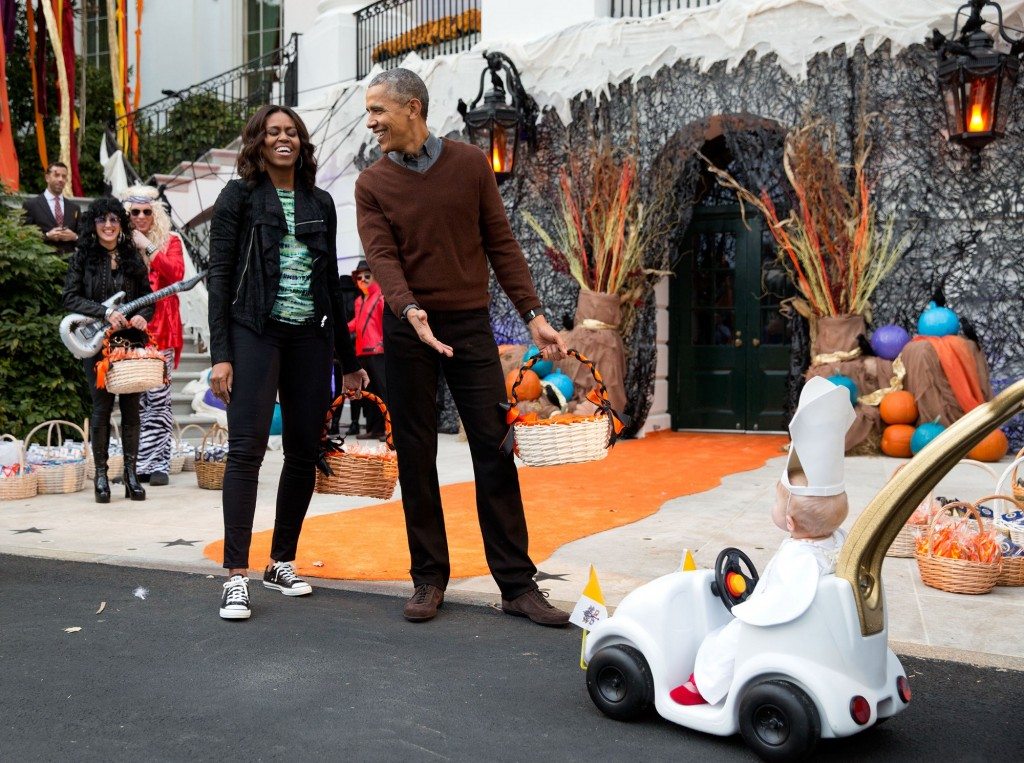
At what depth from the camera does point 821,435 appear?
7.39 ft

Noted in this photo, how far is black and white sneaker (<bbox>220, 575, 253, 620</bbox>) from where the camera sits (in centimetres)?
335

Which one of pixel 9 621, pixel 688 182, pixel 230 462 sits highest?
pixel 688 182

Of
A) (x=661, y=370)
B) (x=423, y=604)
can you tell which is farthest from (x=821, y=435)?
(x=661, y=370)

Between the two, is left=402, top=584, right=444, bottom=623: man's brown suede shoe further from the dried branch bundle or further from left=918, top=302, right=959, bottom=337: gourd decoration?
the dried branch bundle

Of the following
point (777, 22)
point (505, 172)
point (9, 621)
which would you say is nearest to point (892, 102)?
point (777, 22)

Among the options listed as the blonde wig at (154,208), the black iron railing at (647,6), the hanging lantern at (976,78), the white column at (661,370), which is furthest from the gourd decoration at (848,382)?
the blonde wig at (154,208)

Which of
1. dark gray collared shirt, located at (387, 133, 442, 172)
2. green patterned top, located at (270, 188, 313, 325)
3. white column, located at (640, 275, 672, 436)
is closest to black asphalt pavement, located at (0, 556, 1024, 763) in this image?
green patterned top, located at (270, 188, 313, 325)

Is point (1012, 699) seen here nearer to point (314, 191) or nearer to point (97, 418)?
point (314, 191)

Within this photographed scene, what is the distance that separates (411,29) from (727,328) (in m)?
5.19

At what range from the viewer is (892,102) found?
8.27 meters

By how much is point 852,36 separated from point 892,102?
2.09 feet

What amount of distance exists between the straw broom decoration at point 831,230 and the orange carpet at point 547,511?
4.71 feet

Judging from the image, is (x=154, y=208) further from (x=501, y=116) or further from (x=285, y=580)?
(x=501, y=116)

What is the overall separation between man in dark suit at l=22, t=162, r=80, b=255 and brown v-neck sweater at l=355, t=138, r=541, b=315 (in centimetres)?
616
